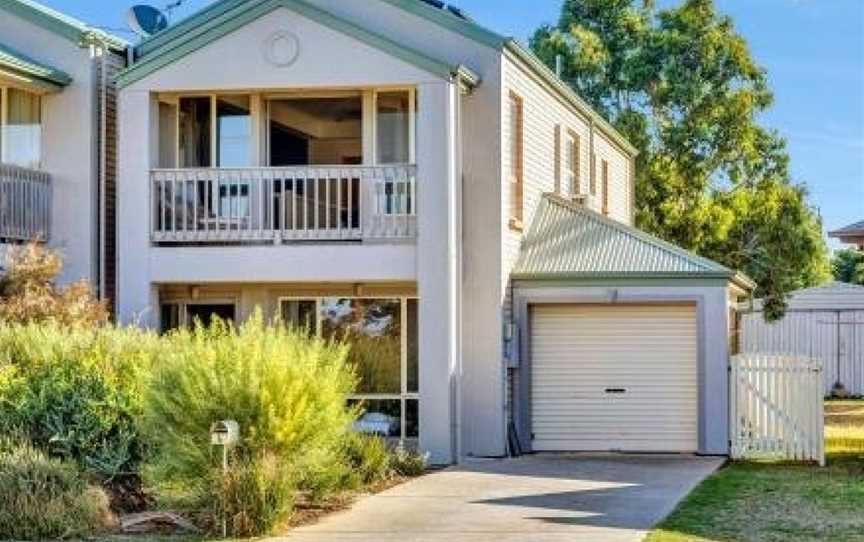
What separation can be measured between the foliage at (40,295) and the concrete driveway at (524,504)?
17.1 feet

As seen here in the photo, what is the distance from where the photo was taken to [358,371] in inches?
836

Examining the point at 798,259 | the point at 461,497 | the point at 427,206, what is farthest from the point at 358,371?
the point at 798,259

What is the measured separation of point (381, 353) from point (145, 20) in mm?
7211

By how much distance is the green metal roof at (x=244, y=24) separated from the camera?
19.8 metres

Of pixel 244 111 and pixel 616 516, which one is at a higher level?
pixel 244 111

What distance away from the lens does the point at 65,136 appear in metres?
21.2

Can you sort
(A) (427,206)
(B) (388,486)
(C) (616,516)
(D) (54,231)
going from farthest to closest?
(D) (54,231) < (A) (427,206) < (B) (388,486) < (C) (616,516)

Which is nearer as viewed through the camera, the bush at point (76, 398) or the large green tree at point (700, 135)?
the bush at point (76, 398)

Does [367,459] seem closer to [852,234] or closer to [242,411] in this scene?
[242,411]

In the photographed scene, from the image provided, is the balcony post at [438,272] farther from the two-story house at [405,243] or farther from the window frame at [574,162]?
the window frame at [574,162]

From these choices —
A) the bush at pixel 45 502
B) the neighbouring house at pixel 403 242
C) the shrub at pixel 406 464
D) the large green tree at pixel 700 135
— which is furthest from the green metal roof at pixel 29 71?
the large green tree at pixel 700 135

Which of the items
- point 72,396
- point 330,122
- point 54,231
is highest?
point 330,122

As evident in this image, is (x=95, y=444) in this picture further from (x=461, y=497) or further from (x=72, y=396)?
(x=461, y=497)

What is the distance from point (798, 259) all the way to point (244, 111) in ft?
61.8
